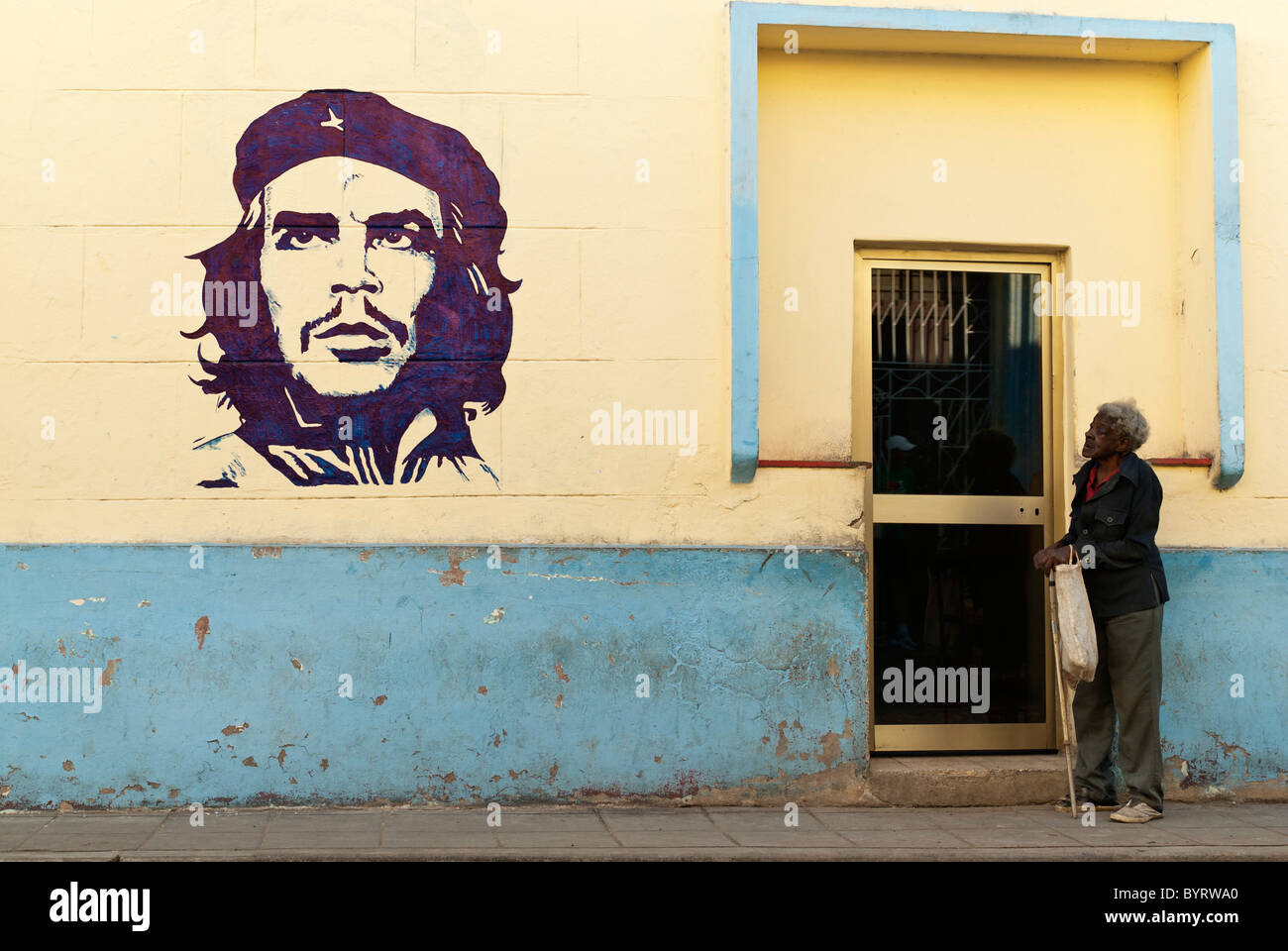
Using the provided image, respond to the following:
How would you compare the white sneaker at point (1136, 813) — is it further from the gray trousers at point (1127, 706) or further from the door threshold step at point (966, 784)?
the door threshold step at point (966, 784)

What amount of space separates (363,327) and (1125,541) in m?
3.84

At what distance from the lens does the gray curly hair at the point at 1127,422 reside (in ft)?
20.8

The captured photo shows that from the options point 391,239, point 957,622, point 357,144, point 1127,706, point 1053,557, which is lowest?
point 1127,706

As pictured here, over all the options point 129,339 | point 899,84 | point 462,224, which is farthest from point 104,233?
point 899,84

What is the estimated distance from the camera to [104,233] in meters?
6.42

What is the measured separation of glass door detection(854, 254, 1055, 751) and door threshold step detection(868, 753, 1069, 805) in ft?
1.19

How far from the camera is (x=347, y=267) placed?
6.53 m

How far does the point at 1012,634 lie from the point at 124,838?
14.9ft

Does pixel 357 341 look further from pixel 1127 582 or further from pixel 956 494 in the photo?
pixel 1127 582

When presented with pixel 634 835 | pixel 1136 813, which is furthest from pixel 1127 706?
pixel 634 835

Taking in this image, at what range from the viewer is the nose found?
6.52m

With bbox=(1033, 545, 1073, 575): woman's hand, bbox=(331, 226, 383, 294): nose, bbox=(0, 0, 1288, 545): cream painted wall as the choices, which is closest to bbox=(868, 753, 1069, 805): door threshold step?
bbox=(1033, 545, 1073, 575): woman's hand

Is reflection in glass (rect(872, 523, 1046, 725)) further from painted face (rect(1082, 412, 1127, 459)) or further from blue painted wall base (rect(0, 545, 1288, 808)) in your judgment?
painted face (rect(1082, 412, 1127, 459))

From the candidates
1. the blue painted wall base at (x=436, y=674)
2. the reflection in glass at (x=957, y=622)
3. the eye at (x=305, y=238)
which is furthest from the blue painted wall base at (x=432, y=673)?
the eye at (x=305, y=238)
